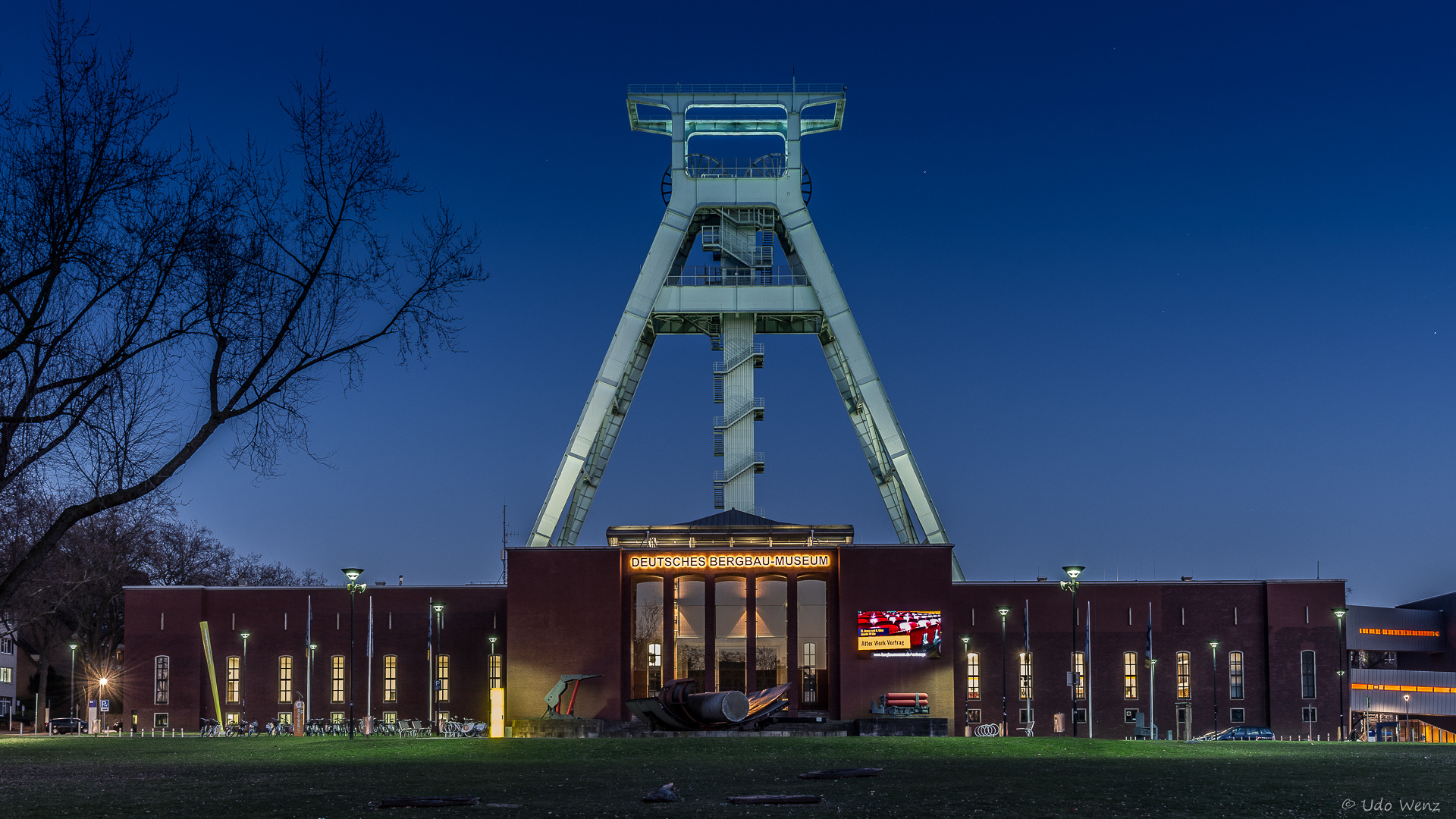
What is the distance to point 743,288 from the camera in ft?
197

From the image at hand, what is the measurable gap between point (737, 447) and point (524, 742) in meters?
24.6

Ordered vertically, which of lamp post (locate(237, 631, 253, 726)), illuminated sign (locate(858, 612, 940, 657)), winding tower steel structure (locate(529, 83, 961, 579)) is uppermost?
winding tower steel structure (locate(529, 83, 961, 579))

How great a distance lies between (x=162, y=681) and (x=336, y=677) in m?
7.37

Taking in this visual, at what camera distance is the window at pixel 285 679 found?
57000mm

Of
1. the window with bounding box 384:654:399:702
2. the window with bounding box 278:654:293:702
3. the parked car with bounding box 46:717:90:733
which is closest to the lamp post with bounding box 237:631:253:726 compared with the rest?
the window with bounding box 278:654:293:702

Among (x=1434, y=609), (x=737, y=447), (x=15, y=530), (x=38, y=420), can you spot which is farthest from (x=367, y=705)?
(x=1434, y=609)

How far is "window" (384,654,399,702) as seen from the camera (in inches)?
2263

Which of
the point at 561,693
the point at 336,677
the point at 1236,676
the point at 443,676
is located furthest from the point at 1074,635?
the point at 336,677

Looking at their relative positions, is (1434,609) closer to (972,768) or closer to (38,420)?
(972,768)

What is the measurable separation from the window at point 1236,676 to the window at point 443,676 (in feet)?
107

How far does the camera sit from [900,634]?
50.4 m

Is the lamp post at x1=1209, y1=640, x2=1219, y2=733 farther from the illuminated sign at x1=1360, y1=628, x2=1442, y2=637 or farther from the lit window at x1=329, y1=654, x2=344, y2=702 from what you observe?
the lit window at x1=329, y1=654, x2=344, y2=702

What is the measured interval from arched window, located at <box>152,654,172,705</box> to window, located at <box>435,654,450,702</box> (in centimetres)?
1127

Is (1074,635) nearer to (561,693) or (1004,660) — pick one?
(1004,660)
